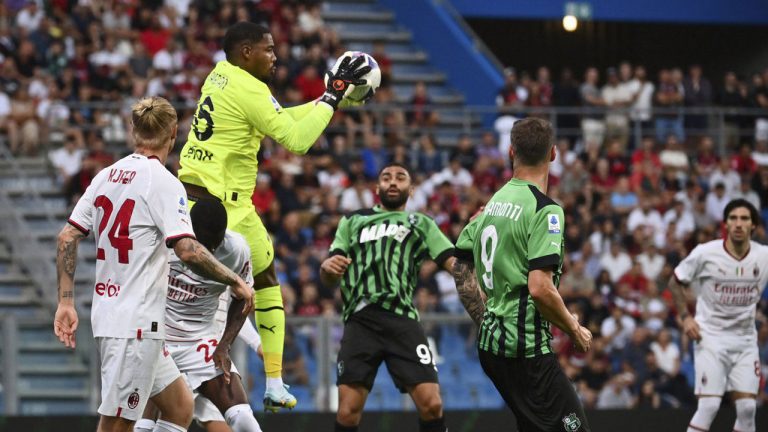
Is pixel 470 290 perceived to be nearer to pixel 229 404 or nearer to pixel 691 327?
pixel 229 404

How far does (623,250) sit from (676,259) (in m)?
0.73

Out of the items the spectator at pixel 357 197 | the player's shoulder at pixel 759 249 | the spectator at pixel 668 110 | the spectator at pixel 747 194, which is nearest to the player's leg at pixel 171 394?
the player's shoulder at pixel 759 249

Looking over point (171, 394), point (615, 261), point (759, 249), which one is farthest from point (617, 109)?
point (171, 394)

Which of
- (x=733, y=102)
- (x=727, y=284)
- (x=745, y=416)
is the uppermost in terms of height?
(x=733, y=102)

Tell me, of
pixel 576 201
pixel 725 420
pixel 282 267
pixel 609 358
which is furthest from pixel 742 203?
pixel 576 201

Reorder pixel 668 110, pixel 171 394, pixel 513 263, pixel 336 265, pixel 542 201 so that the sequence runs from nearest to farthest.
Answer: pixel 542 201 → pixel 513 263 → pixel 171 394 → pixel 336 265 → pixel 668 110

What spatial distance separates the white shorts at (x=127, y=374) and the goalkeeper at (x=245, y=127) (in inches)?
66.3

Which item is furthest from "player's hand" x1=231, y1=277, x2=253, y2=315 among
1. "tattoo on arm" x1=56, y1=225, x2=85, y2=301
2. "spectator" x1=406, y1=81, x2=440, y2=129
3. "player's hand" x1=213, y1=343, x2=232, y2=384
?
"spectator" x1=406, y1=81, x2=440, y2=129

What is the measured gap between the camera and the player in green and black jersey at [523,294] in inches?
289

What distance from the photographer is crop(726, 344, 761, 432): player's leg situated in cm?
1155

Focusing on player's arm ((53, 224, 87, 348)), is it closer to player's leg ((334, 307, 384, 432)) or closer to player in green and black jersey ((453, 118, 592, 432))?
player in green and black jersey ((453, 118, 592, 432))

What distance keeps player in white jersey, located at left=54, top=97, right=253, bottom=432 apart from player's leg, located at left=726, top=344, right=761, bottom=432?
18.6 feet

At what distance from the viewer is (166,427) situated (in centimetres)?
805

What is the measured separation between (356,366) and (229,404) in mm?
1528
